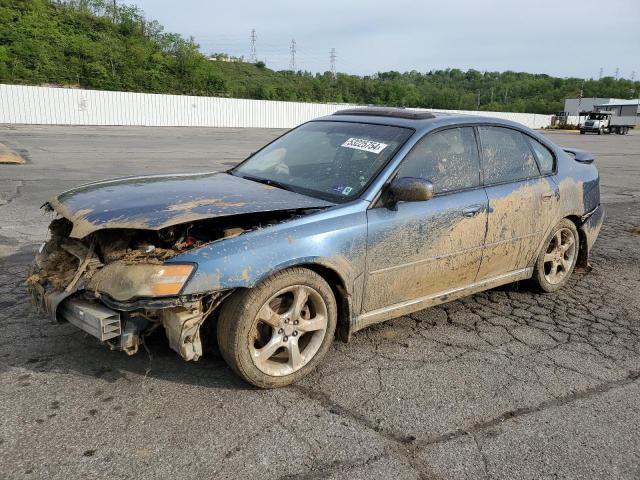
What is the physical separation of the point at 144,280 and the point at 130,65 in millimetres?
53370

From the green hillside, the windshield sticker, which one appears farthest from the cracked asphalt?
the green hillside

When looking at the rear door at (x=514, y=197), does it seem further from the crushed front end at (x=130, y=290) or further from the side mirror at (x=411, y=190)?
the crushed front end at (x=130, y=290)

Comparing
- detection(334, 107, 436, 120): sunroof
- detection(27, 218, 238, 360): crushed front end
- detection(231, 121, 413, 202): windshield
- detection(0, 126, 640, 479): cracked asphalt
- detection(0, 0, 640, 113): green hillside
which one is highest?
detection(0, 0, 640, 113): green hillside

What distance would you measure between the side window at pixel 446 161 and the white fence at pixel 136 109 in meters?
28.1

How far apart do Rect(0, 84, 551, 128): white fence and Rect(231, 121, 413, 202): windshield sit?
28.2m

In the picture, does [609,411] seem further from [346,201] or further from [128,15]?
[128,15]

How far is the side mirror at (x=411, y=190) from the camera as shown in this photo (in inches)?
131

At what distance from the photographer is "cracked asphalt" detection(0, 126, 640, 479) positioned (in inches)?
97.7

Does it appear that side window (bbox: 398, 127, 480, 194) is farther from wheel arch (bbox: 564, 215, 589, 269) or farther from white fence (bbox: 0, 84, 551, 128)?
white fence (bbox: 0, 84, 551, 128)

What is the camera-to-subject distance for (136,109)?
35.0m

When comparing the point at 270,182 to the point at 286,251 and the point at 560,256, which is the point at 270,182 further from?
the point at 560,256

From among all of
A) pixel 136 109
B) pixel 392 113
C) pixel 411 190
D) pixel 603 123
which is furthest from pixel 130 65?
pixel 411 190

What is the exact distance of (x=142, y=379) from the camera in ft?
10.3

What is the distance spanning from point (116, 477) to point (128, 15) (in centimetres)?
7206
